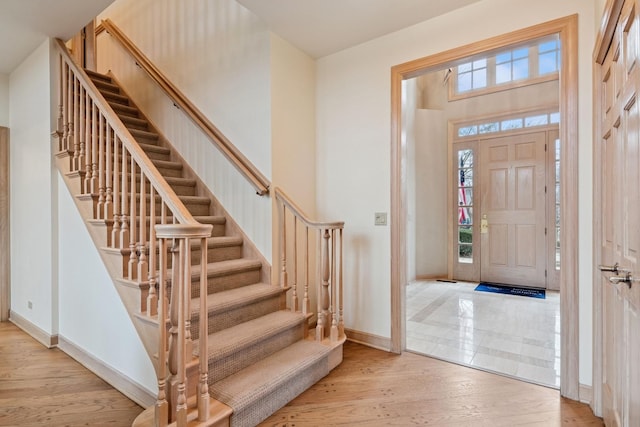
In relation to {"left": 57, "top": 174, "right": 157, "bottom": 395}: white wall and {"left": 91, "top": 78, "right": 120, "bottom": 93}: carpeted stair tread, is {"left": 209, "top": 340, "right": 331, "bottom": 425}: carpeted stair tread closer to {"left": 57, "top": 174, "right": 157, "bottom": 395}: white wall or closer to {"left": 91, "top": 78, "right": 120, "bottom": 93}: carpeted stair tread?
{"left": 57, "top": 174, "right": 157, "bottom": 395}: white wall

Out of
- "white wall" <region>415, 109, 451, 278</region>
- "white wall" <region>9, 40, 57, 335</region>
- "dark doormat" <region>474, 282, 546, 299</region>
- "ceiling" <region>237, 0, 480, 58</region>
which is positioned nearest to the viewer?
"ceiling" <region>237, 0, 480, 58</region>

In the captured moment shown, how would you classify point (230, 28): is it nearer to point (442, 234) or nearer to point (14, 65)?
point (14, 65)

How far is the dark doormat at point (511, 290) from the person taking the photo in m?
4.40

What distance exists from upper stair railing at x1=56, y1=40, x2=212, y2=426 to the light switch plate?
1.41 m

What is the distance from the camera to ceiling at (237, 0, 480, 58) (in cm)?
225

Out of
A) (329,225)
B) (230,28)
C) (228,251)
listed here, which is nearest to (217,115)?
(230,28)

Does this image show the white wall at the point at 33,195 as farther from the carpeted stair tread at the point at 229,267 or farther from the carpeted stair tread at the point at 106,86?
the carpeted stair tread at the point at 229,267

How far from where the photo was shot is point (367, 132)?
2771 millimetres

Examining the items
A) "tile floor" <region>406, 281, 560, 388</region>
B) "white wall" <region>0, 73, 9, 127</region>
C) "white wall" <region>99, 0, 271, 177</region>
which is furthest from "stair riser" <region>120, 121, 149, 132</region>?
"tile floor" <region>406, 281, 560, 388</region>

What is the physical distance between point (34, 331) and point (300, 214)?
104 inches

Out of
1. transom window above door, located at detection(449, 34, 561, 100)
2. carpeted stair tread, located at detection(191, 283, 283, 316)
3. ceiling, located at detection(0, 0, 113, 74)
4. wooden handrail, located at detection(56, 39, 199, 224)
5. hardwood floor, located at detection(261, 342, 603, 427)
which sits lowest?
hardwood floor, located at detection(261, 342, 603, 427)

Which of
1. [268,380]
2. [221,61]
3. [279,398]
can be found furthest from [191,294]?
[221,61]

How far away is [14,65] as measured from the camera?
3.20 metres

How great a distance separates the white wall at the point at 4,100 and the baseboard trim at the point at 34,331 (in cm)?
192
